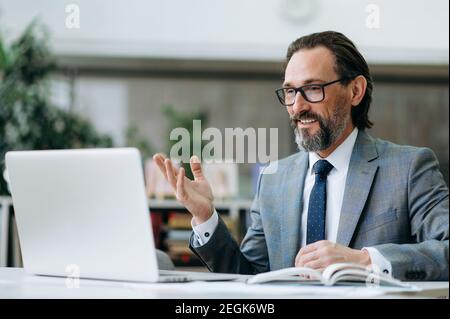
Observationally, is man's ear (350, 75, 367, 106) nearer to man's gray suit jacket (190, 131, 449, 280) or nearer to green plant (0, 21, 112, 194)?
man's gray suit jacket (190, 131, 449, 280)

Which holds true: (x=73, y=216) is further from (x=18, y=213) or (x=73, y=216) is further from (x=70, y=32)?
(x=70, y=32)

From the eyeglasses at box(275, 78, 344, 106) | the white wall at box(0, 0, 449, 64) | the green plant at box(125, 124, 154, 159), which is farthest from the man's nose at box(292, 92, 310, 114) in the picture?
the green plant at box(125, 124, 154, 159)

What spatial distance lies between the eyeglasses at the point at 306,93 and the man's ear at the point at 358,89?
0.10m

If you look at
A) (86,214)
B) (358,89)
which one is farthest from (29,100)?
(86,214)

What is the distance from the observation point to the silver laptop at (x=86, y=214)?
1.04 m

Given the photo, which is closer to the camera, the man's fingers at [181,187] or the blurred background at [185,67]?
the man's fingers at [181,187]

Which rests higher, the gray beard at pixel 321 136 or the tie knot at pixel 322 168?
the gray beard at pixel 321 136

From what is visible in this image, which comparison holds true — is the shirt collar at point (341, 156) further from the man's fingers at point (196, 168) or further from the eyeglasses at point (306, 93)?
the man's fingers at point (196, 168)

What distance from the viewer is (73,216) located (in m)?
1.12

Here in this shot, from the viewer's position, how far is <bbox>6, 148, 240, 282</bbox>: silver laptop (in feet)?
3.40

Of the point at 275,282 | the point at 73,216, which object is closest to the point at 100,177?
the point at 73,216

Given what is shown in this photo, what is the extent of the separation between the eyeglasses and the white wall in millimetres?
3199

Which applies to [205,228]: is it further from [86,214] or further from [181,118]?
[181,118]

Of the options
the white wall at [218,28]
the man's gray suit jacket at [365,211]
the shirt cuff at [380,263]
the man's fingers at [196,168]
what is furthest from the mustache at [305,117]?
the white wall at [218,28]
